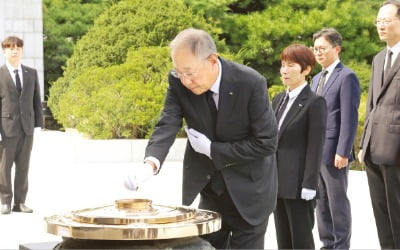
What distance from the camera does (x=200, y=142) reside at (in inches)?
151

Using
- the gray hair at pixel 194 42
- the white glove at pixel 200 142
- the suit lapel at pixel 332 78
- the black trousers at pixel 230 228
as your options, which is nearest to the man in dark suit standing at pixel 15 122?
the suit lapel at pixel 332 78

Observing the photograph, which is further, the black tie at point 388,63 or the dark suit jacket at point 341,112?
the dark suit jacket at point 341,112

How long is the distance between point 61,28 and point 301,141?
20.1 meters

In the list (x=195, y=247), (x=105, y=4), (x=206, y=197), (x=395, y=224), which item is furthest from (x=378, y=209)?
(x=105, y=4)

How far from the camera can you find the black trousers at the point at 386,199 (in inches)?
213

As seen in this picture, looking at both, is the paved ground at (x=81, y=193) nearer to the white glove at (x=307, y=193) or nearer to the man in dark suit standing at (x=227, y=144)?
the white glove at (x=307, y=193)

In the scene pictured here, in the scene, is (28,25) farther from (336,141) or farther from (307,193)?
(307,193)

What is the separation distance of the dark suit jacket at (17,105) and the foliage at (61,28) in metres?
15.6

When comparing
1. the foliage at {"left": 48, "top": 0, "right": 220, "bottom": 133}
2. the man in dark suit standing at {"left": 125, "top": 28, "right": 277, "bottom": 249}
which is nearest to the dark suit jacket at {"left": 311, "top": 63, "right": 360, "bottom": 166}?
the man in dark suit standing at {"left": 125, "top": 28, "right": 277, "bottom": 249}

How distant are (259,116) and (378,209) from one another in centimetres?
208

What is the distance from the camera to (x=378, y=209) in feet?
18.5

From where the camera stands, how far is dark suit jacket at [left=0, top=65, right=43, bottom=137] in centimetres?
889

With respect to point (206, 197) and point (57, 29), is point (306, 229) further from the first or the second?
point (57, 29)

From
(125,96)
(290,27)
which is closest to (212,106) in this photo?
(125,96)
